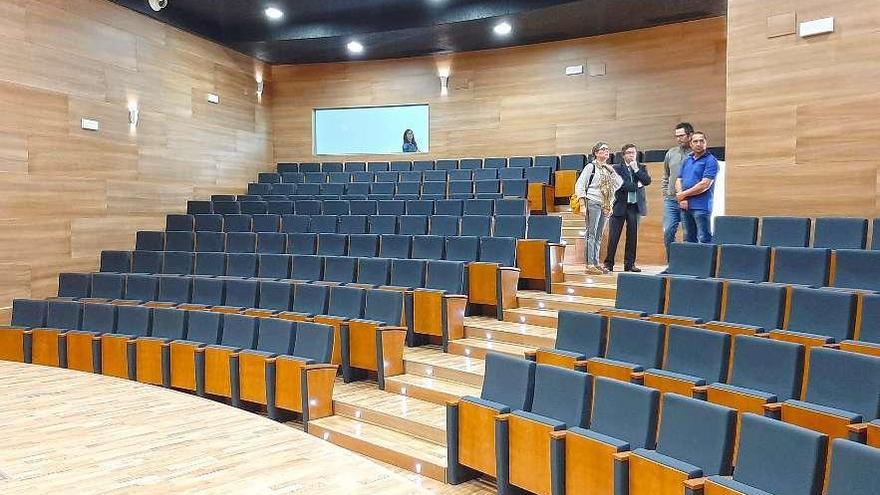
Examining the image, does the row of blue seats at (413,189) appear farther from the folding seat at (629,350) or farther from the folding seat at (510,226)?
the folding seat at (629,350)

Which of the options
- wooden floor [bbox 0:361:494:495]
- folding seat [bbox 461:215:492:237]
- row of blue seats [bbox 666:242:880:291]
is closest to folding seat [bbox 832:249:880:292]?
row of blue seats [bbox 666:242:880:291]

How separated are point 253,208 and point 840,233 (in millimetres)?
1255

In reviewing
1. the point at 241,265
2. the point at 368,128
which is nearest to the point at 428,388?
the point at 241,265

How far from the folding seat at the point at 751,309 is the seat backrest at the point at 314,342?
0.47m

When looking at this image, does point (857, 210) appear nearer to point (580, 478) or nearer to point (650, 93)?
point (580, 478)

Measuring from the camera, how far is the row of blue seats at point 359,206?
143cm

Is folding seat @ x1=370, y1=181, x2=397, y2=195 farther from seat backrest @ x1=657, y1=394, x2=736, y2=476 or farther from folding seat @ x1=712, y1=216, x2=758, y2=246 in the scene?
seat backrest @ x1=657, y1=394, x2=736, y2=476

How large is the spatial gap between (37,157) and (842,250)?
A: 144 cm

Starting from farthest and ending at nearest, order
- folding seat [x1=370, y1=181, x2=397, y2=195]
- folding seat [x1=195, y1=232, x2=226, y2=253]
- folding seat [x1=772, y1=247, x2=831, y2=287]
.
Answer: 1. folding seat [x1=370, y1=181, x2=397, y2=195]
2. folding seat [x1=195, y1=232, x2=226, y2=253]
3. folding seat [x1=772, y1=247, x2=831, y2=287]

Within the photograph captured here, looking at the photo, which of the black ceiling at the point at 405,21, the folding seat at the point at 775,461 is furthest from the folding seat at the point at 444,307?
the black ceiling at the point at 405,21

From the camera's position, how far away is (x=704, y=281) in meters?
0.86

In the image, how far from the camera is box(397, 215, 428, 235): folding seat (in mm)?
1400

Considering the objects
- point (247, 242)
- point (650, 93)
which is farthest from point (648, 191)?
point (247, 242)

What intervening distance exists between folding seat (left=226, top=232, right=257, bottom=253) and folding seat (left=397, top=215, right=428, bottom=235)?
31cm
